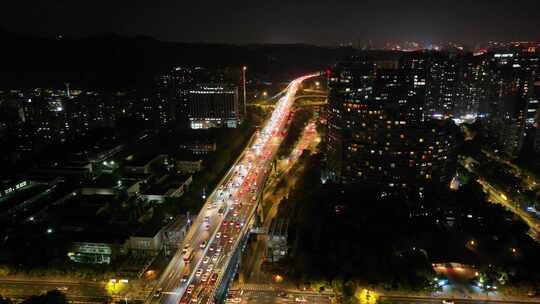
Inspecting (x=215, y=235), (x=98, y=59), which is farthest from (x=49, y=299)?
(x=98, y=59)

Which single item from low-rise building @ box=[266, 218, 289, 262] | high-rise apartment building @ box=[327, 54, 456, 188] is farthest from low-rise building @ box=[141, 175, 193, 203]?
high-rise apartment building @ box=[327, 54, 456, 188]

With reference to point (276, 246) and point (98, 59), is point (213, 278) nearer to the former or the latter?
point (276, 246)

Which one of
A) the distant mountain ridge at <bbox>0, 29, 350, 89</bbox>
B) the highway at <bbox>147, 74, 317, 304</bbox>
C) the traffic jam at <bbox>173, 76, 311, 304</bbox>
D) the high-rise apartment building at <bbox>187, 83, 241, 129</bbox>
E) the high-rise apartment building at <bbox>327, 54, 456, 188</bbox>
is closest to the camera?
the highway at <bbox>147, 74, 317, 304</bbox>

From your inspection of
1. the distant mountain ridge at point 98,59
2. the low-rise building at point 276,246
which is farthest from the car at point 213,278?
the distant mountain ridge at point 98,59

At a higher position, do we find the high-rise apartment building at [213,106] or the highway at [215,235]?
the high-rise apartment building at [213,106]

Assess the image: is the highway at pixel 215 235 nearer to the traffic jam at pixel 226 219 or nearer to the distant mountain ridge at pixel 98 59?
the traffic jam at pixel 226 219

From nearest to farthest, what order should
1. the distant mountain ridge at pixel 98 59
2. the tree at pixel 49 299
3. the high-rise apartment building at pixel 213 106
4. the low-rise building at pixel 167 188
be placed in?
the tree at pixel 49 299
the low-rise building at pixel 167 188
the high-rise apartment building at pixel 213 106
the distant mountain ridge at pixel 98 59

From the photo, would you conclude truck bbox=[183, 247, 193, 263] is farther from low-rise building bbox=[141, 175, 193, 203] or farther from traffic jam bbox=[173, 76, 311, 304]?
low-rise building bbox=[141, 175, 193, 203]

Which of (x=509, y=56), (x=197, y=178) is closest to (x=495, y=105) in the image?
(x=509, y=56)

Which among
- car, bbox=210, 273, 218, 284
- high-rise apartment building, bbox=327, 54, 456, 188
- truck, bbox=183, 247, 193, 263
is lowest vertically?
car, bbox=210, 273, 218, 284
